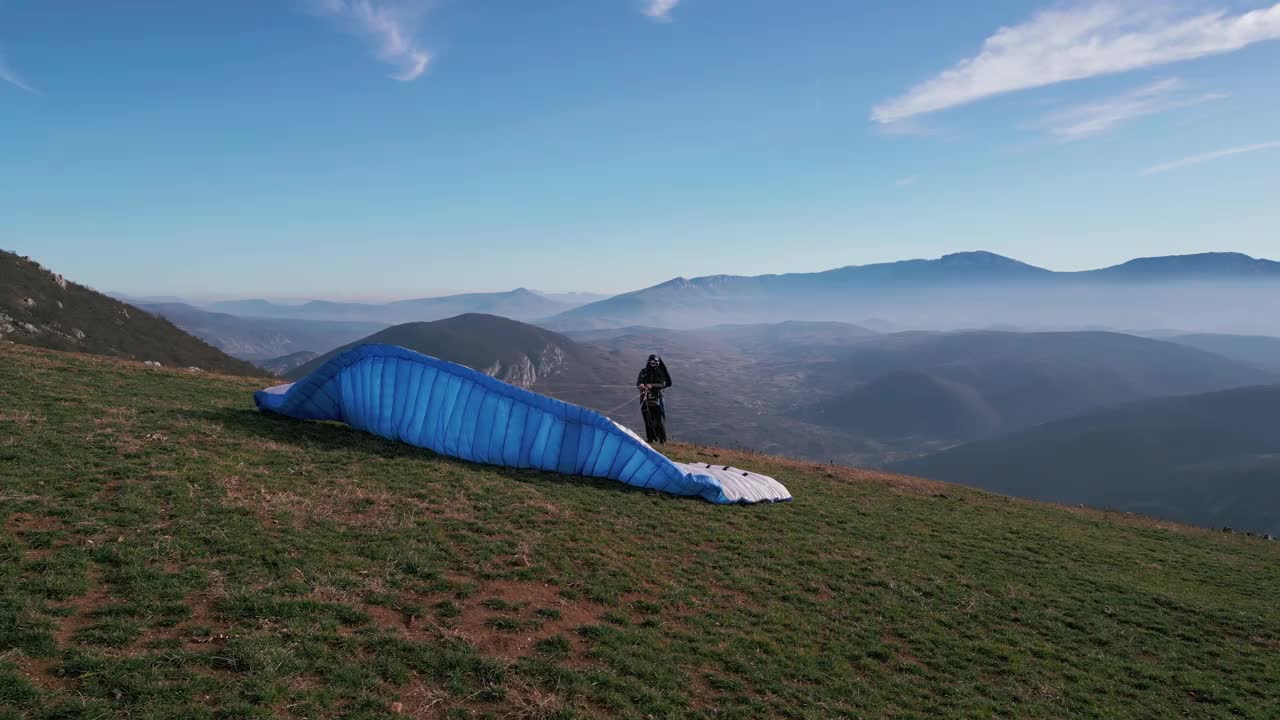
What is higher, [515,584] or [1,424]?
[1,424]

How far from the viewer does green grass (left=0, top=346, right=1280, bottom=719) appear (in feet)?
24.8

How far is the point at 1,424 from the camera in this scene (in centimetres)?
1384

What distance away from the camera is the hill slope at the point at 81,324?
52062 mm

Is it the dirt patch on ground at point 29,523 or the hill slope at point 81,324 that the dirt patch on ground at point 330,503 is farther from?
the hill slope at point 81,324

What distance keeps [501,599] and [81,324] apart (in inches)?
2822

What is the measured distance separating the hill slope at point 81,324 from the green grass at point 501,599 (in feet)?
150

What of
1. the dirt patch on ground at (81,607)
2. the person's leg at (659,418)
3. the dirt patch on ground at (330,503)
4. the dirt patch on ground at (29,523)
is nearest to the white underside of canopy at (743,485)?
the person's leg at (659,418)

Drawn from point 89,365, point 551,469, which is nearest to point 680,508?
point 551,469

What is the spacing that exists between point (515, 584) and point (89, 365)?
2285 centimetres

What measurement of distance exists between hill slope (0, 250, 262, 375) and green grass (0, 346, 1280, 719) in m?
45.7

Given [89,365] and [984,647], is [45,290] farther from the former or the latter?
[984,647]

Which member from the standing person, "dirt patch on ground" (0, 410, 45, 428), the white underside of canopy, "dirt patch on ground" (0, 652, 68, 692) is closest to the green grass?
"dirt patch on ground" (0, 652, 68, 692)

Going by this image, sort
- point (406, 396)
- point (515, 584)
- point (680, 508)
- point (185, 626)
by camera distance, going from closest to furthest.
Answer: point (185, 626) < point (515, 584) < point (680, 508) < point (406, 396)

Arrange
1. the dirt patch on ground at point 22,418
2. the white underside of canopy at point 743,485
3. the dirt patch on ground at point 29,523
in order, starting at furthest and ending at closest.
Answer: the white underside of canopy at point 743,485 → the dirt patch on ground at point 22,418 → the dirt patch on ground at point 29,523
